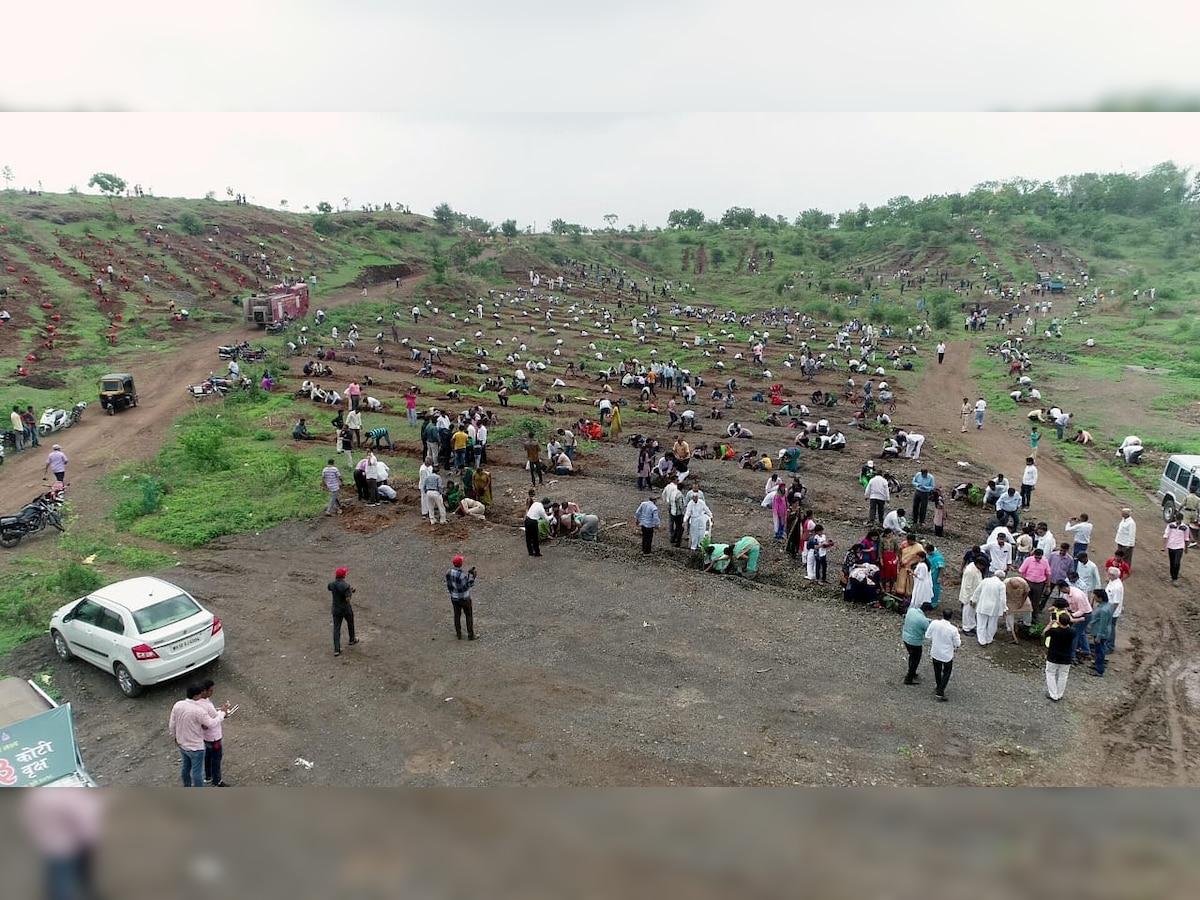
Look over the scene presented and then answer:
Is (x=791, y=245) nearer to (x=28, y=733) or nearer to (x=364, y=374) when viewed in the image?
(x=364, y=374)

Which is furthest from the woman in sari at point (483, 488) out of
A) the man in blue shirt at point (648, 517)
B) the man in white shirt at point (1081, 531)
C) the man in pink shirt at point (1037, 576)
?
the man in white shirt at point (1081, 531)

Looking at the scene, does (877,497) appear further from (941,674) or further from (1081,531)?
(941,674)

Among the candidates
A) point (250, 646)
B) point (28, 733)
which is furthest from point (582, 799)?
point (250, 646)

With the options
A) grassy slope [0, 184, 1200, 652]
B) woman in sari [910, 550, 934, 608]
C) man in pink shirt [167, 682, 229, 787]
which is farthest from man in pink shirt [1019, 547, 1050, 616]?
man in pink shirt [167, 682, 229, 787]

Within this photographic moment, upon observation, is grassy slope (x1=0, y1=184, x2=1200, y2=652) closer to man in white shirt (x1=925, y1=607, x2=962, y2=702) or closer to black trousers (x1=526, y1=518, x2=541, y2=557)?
black trousers (x1=526, y1=518, x2=541, y2=557)

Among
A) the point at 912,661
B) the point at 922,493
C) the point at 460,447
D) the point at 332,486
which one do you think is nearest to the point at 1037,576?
the point at 912,661

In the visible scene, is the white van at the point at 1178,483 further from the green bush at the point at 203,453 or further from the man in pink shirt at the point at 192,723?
the green bush at the point at 203,453
